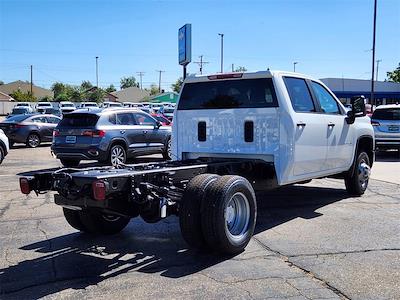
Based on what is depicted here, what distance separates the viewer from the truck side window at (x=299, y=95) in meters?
7.10

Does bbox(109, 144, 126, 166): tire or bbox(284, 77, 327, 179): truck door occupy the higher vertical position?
bbox(284, 77, 327, 179): truck door

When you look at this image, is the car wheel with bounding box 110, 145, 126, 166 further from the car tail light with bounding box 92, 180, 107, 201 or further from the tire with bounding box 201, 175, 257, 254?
the car tail light with bounding box 92, 180, 107, 201

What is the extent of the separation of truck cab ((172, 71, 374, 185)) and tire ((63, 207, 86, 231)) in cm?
213

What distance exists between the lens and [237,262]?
529cm

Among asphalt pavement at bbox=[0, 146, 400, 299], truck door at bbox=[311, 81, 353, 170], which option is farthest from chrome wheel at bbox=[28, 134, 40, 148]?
truck door at bbox=[311, 81, 353, 170]

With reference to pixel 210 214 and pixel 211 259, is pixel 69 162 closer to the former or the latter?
pixel 211 259

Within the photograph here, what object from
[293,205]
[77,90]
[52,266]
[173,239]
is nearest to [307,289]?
[173,239]

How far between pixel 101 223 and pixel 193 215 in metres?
1.57

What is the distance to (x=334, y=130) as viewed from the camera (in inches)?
318

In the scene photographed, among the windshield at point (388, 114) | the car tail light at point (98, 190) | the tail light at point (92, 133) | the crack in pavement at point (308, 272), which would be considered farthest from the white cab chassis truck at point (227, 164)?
the windshield at point (388, 114)

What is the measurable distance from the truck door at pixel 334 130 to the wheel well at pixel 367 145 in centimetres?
64

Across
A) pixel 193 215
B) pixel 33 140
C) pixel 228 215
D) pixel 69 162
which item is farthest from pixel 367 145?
pixel 33 140

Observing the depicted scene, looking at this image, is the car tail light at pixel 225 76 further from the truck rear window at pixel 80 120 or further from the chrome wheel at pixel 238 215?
the truck rear window at pixel 80 120

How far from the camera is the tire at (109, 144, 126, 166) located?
13.5m
